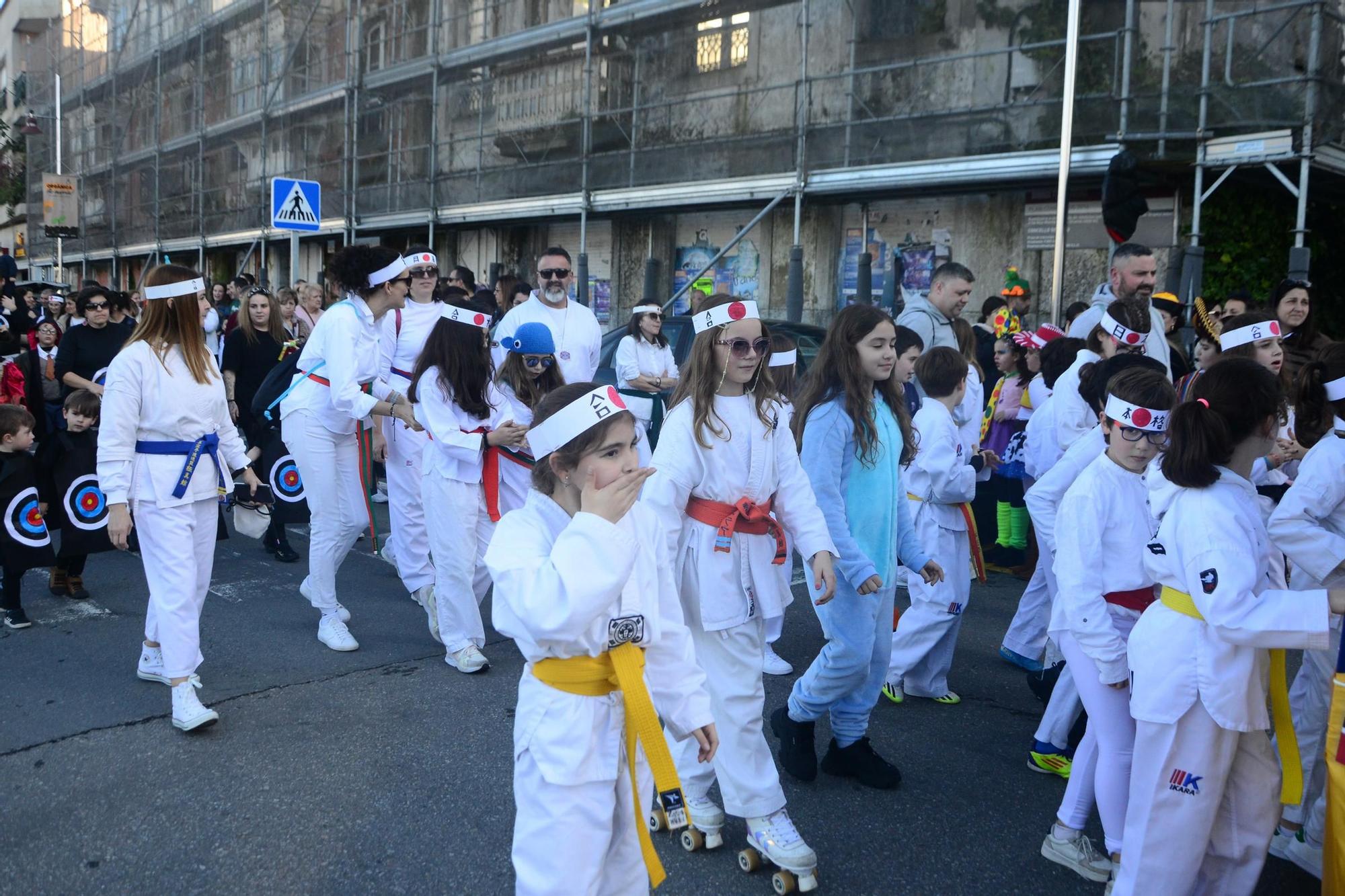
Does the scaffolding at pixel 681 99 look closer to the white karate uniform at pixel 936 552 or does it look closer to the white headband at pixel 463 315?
the white karate uniform at pixel 936 552

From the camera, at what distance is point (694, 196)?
664 inches

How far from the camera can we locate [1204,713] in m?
3.05

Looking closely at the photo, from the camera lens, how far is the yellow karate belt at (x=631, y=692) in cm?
268

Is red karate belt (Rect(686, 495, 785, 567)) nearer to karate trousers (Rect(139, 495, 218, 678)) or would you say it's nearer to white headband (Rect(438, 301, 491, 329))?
white headband (Rect(438, 301, 491, 329))

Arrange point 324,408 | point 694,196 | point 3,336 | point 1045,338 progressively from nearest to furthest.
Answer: point 324,408
point 1045,338
point 3,336
point 694,196

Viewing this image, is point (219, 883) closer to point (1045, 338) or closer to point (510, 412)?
point (510, 412)

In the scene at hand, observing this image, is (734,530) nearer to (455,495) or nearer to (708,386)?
(708,386)

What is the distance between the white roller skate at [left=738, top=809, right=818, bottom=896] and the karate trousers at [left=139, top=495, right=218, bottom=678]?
8.56 feet

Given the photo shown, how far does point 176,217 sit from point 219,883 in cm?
3292

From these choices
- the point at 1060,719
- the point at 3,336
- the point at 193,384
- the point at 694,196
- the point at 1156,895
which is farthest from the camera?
the point at 694,196

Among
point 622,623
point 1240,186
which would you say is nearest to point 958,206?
point 1240,186

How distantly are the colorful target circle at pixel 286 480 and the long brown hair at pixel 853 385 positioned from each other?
433 cm

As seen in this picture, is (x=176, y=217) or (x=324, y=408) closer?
(x=324, y=408)

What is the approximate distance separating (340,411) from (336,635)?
1.19m
